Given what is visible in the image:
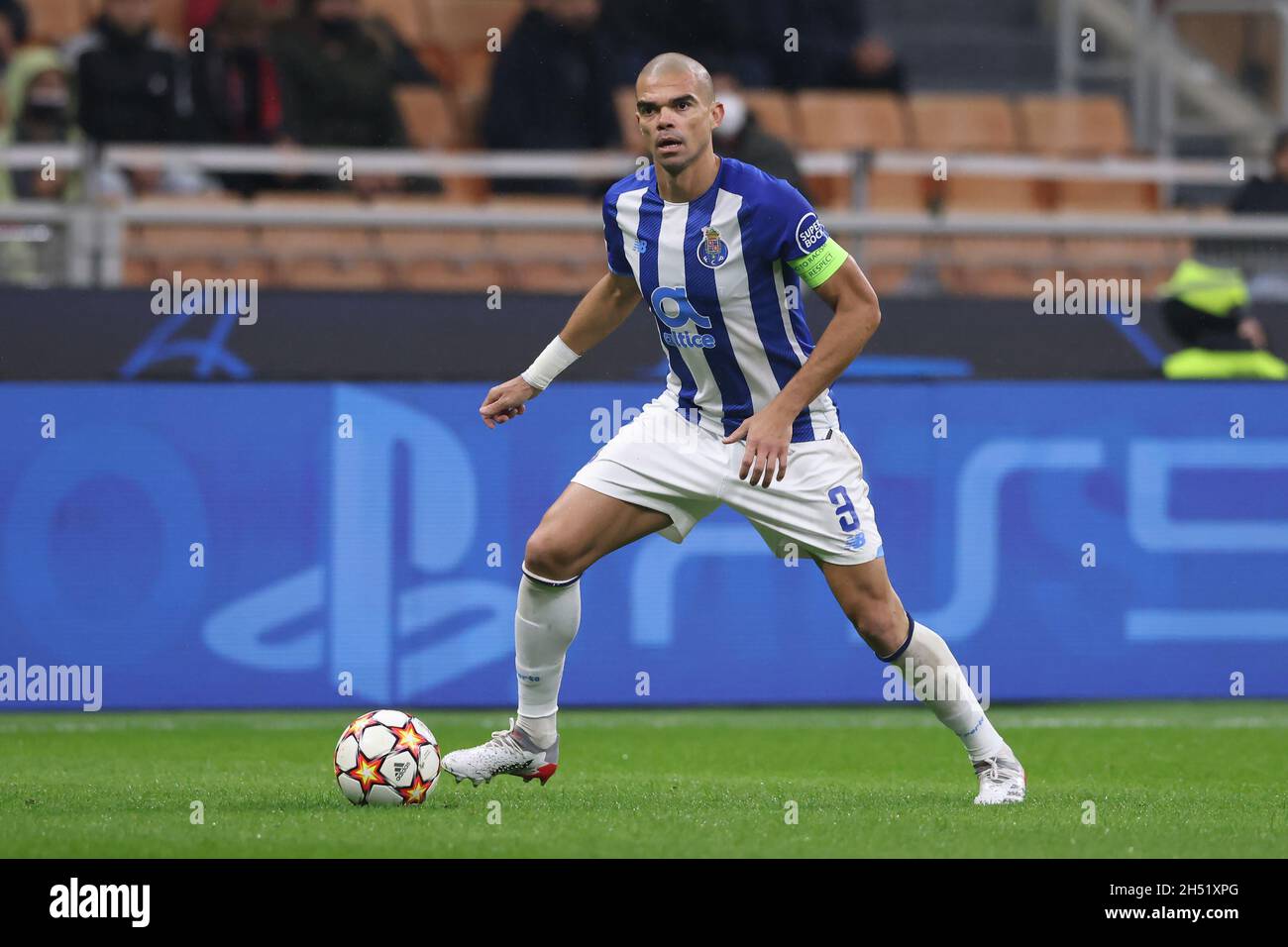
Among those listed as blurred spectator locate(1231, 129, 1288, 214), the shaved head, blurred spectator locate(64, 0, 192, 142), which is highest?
blurred spectator locate(64, 0, 192, 142)

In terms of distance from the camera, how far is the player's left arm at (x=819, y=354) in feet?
20.4

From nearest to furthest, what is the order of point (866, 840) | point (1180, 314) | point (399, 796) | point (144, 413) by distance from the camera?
1. point (866, 840)
2. point (399, 796)
3. point (144, 413)
4. point (1180, 314)

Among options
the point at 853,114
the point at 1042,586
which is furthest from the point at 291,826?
the point at 853,114

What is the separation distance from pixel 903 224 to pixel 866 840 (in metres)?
5.30

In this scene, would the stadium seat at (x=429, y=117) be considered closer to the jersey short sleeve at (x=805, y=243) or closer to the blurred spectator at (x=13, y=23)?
the blurred spectator at (x=13, y=23)

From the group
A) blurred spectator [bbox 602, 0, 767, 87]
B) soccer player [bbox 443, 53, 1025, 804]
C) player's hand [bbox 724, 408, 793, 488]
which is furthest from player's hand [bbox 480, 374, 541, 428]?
blurred spectator [bbox 602, 0, 767, 87]

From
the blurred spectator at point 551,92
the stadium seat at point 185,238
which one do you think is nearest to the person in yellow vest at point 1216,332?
the blurred spectator at point 551,92

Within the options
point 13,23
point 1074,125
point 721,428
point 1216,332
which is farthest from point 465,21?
point 721,428

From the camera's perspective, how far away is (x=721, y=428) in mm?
6641

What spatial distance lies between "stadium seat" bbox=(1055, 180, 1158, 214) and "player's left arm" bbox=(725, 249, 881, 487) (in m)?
7.89

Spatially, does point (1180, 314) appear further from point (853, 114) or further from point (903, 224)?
point (853, 114)

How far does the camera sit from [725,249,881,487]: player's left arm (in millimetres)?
6230

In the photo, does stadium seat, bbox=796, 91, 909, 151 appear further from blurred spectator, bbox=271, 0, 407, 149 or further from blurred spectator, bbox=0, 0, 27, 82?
blurred spectator, bbox=0, 0, 27, 82

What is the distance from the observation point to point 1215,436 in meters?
9.82
